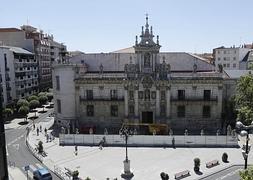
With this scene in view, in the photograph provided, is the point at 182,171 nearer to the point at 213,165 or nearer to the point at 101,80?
the point at 213,165

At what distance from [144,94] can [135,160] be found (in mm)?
17670

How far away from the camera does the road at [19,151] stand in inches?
1580

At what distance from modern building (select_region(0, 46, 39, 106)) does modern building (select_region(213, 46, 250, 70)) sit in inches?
2528

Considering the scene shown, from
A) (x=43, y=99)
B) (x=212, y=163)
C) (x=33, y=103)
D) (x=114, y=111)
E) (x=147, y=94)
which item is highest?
(x=147, y=94)

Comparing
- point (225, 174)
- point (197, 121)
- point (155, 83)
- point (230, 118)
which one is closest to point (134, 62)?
point (155, 83)

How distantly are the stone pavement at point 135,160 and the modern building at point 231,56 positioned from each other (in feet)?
216

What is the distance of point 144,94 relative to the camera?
182 ft

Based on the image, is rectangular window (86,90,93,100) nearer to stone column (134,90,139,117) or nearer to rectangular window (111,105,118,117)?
rectangular window (111,105,118,117)

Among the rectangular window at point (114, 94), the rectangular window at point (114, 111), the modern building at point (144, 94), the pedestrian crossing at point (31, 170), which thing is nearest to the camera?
the pedestrian crossing at point (31, 170)

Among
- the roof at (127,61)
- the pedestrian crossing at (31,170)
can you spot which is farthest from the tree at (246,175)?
the roof at (127,61)

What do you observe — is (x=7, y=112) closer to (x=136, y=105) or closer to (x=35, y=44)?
(x=136, y=105)

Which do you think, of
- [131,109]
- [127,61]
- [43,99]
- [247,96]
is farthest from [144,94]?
[43,99]

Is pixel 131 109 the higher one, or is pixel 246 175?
pixel 246 175

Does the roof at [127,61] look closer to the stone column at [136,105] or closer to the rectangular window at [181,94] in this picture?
the rectangular window at [181,94]
